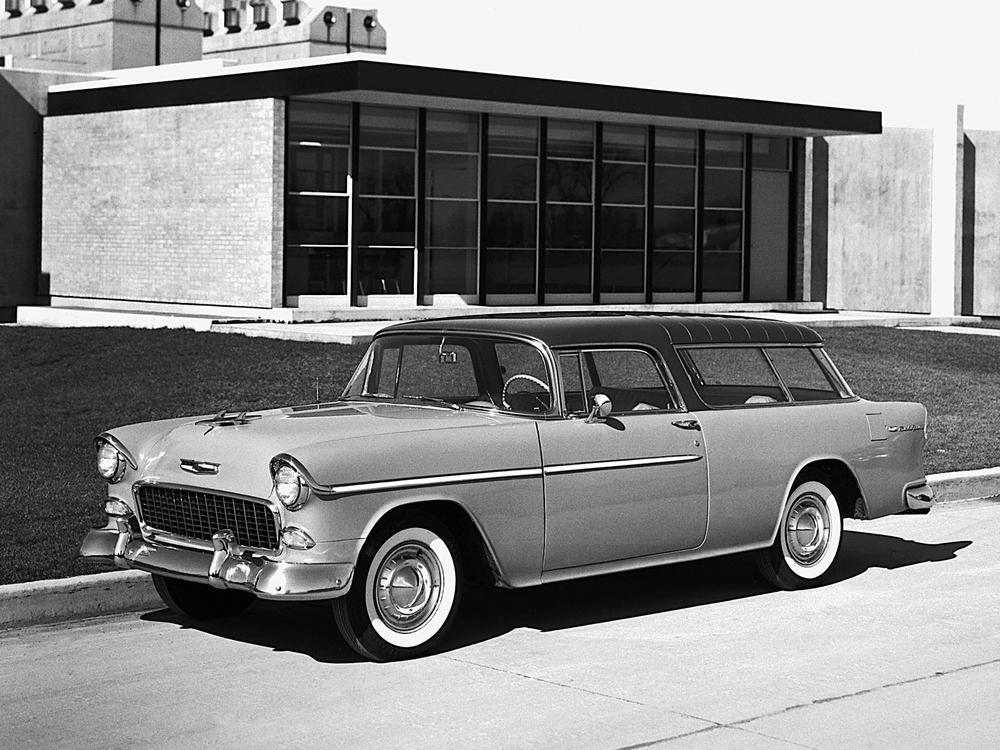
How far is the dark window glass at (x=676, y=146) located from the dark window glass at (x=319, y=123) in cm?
788

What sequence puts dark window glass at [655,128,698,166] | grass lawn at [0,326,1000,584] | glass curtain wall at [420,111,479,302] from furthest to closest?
1. dark window glass at [655,128,698,166]
2. glass curtain wall at [420,111,479,302]
3. grass lawn at [0,326,1000,584]

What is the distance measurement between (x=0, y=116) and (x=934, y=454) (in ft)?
82.8

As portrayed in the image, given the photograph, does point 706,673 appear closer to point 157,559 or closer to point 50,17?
point 157,559

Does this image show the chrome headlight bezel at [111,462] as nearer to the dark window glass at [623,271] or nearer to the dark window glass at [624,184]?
the dark window glass at [623,271]

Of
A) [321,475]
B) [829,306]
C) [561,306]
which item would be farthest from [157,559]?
[829,306]

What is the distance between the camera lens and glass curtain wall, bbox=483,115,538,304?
105 feet

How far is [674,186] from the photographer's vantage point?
1372 inches

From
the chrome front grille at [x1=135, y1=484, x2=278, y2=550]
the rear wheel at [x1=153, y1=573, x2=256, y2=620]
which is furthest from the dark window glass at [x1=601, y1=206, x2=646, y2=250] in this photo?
the chrome front grille at [x1=135, y1=484, x2=278, y2=550]

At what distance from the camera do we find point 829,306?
40.0m

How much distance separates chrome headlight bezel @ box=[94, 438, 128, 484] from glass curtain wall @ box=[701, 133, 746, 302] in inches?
1121

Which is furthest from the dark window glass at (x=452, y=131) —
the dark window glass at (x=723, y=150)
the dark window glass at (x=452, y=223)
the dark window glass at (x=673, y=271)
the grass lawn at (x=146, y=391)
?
the grass lawn at (x=146, y=391)

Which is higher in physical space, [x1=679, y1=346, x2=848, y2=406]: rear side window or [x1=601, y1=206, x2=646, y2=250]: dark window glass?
[x1=601, y1=206, x2=646, y2=250]: dark window glass

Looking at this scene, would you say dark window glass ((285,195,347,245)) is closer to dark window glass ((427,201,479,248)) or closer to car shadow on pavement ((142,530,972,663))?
dark window glass ((427,201,479,248))

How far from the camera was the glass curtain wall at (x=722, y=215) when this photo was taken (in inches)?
1395
